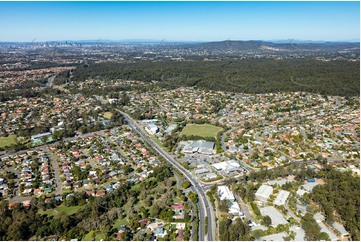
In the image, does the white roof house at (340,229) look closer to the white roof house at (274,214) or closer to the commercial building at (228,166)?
the white roof house at (274,214)

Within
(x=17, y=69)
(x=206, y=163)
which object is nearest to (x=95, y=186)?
(x=206, y=163)

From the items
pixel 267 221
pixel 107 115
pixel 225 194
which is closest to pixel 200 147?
pixel 225 194

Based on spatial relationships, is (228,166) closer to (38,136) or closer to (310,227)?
(310,227)

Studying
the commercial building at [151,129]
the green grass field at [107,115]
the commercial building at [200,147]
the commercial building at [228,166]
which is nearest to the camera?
the commercial building at [228,166]

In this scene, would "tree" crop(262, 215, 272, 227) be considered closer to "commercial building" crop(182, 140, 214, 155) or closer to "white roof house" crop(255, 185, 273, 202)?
"white roof house" crop(255, 185, 273, 202)

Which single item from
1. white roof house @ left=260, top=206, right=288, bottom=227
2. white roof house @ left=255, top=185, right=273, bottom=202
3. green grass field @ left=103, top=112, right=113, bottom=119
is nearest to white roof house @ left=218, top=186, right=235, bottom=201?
white roof house @ left=255, top=185, right=273, bottom=202

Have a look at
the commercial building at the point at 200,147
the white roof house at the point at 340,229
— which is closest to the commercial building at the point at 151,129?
the commercial building at the point at 200,147

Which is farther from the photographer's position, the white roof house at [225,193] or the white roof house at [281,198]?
the white roof house at [225,193]

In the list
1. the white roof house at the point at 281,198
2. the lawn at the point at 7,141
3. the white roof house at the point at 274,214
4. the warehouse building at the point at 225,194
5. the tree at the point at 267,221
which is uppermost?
the tree at the point at 267,221
